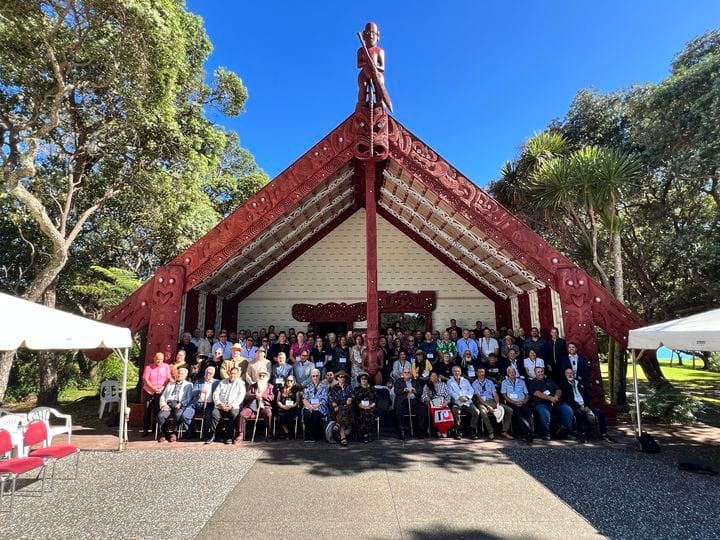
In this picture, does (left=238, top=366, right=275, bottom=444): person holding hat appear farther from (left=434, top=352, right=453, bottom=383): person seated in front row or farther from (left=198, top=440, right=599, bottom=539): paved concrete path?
(left=434, top=352, right=453, bottom=383): person seated in front row

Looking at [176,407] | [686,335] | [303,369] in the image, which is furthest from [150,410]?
[686,335]

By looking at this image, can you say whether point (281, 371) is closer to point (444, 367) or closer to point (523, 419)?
point (444, 367)

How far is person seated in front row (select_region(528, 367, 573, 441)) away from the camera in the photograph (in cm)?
630

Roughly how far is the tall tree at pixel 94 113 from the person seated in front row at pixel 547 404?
9.21 m

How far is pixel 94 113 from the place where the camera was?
9.58 m

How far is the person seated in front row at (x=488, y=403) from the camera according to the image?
21.1ft

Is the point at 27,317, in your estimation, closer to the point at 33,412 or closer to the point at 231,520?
the point at 33,412

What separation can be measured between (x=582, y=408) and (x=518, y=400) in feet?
3.11

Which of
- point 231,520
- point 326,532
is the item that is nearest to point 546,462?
point 326,532

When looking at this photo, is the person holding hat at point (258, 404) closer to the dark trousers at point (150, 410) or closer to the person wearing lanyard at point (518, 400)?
the dark trousers at point (150, 410)

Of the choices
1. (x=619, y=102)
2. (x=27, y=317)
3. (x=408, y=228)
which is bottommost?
(x=27, y=317)

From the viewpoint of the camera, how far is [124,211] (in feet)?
39.1

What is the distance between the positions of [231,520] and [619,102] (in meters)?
16.4

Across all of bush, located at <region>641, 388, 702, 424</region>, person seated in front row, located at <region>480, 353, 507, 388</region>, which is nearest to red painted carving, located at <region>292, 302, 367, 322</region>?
person seated in front row, located at <region>480, 353, 507, 388</region>
